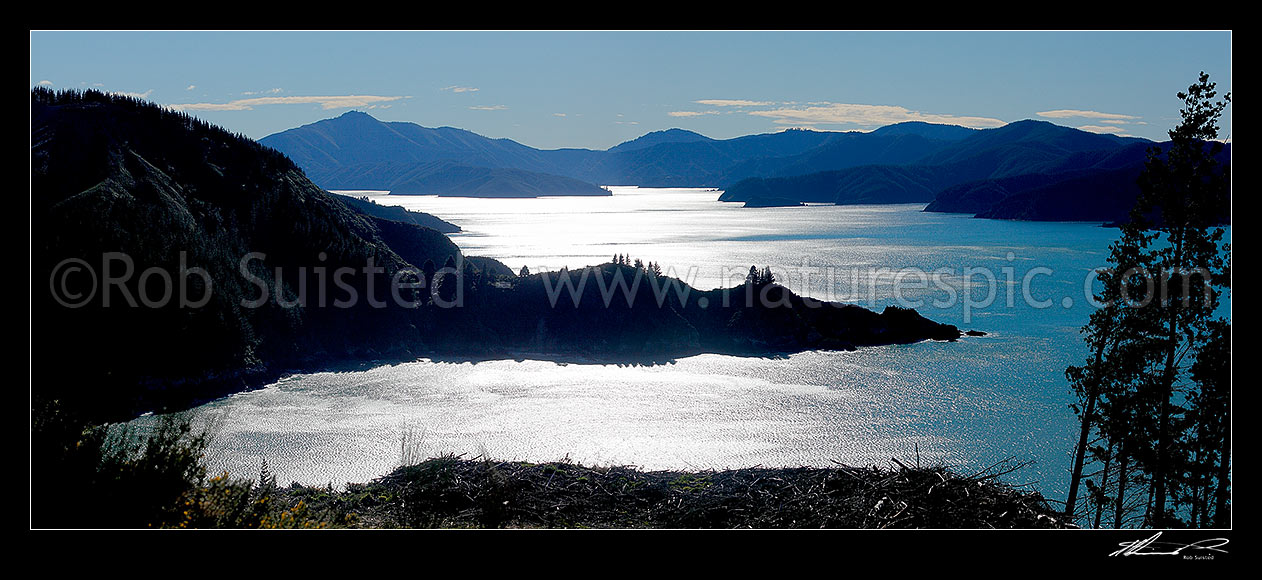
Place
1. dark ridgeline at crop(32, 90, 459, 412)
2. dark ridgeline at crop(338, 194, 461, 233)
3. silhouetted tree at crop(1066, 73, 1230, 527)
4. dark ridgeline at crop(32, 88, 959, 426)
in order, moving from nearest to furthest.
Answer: silhouetted tree at crop(1066, 73, 1230, 527), dark ridgeline at crop(32, 90, 459, 412), dark ridgeline at crop(32, 88, 959, 426), dark ridgeline at crop(338, 194, 461, 233)

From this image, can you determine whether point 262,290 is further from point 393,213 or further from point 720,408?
point 393,213

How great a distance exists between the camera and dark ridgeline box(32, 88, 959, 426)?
108 feet

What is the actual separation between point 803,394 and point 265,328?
87.4ft

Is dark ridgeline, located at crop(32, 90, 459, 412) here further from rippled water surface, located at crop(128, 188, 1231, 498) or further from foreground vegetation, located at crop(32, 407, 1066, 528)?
foreground vegetation, located at crop(32, 407, 1066, 528)

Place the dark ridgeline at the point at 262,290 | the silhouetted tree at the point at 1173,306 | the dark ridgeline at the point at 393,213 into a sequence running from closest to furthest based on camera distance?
the silhouetted tree at the point at 1173,306 → the dark ridgeline at the point at 262,290 → the dark ridgeline at the point at 393,213

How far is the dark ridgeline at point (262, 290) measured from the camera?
33.0 meters

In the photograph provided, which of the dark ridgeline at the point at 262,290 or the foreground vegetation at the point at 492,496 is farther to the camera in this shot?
the dark ridgeline at the point at 262,290

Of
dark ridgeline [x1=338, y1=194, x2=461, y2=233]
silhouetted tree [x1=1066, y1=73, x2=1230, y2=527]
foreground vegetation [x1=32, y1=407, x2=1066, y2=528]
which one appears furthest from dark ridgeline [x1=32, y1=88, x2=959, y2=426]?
silhouetted tree [x1=1066, y1=73, x2=1230, y2=527]
